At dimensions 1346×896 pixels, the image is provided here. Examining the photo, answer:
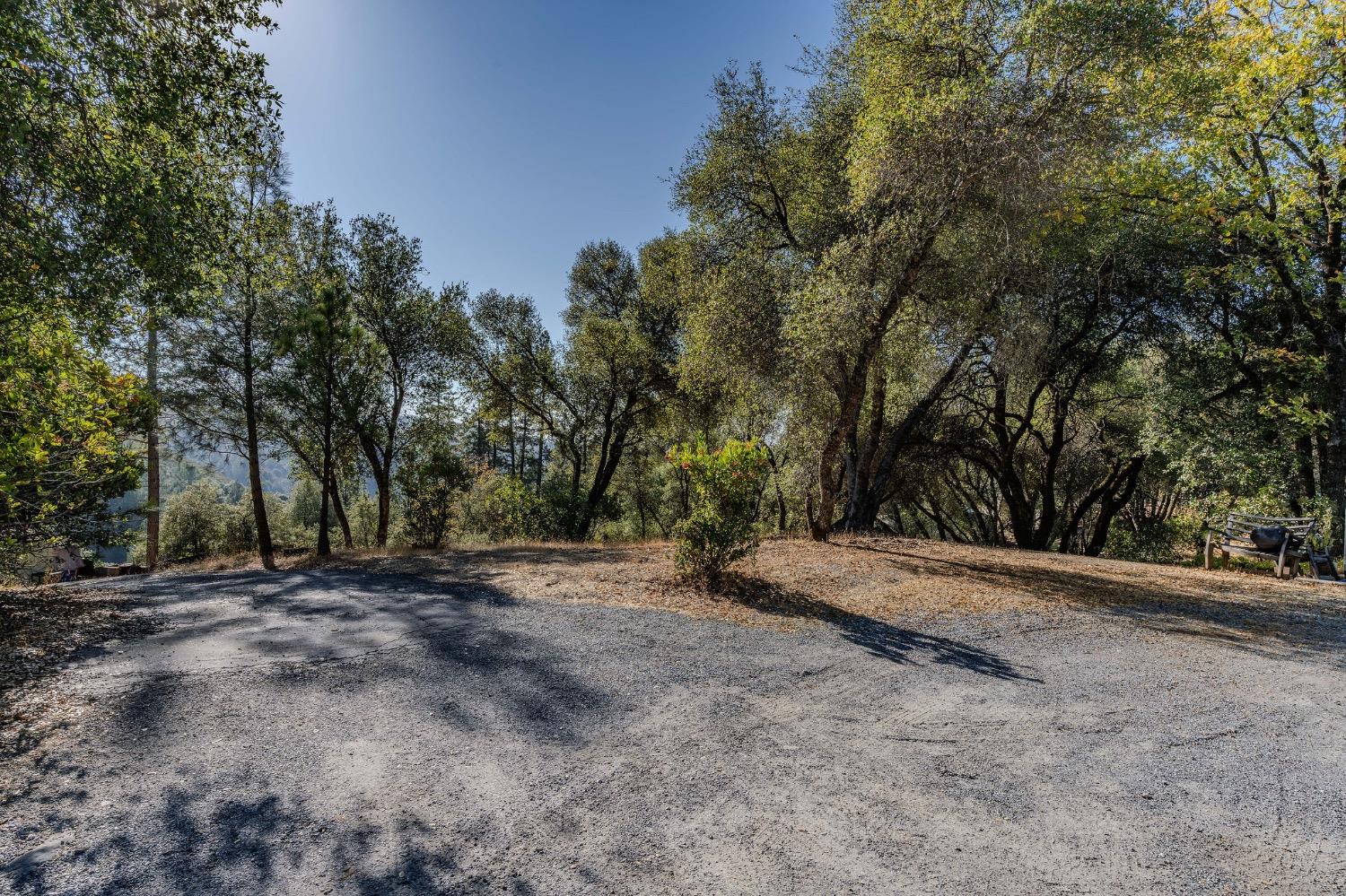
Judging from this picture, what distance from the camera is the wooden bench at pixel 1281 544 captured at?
26.9ft

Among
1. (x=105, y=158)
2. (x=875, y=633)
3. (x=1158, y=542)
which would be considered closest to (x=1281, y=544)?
(x=875, y=633)

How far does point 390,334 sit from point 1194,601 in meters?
17.7

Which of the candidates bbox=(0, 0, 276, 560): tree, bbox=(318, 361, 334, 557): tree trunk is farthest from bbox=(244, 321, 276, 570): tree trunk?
bbox=(0, 0, 276, 560): tree

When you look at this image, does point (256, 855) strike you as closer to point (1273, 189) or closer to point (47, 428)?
point (47, 428)

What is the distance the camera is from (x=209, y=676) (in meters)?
4.30

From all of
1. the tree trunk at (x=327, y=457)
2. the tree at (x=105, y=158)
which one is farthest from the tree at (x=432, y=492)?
the tree at (x=105, y=158)

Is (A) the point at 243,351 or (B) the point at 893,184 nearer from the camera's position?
(B) the point at 893,184

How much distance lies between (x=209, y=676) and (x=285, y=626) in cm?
139

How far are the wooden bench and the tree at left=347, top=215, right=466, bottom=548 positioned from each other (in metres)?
17.5

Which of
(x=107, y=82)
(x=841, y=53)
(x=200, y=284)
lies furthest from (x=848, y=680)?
(x=841, y=53)

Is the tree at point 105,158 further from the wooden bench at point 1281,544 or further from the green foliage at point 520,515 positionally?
the wooden bench at point 1281,544

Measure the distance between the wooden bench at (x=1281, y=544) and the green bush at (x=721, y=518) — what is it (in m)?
7.60

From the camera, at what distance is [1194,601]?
22.7 feet

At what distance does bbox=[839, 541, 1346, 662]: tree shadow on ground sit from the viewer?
18.1 ft
